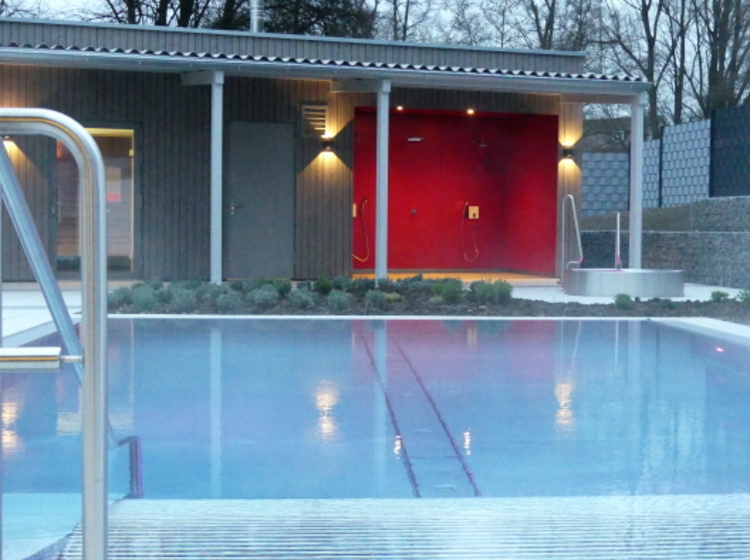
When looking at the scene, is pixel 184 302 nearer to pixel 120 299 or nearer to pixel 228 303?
pixel 228 303

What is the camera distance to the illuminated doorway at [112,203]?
13992 millimetres

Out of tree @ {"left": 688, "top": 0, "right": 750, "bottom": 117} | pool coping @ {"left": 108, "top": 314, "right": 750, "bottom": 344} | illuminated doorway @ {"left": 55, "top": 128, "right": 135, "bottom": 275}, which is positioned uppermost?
tree @ {"left": 688, "top": 0, "right": 750, "bottom": 117}

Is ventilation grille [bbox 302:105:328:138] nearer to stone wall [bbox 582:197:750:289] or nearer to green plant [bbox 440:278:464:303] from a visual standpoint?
green plant [bbox 440:278:464:303]

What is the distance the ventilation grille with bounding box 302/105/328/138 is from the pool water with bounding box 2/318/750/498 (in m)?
6.08

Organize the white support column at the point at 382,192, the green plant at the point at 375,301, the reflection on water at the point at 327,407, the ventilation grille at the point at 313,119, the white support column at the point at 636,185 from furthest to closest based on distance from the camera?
the ventilation grille at the point at 313,119 → the white support column at the point at 636,185 → the white support column at the point at 382,192 → the green plant at the point at 375,301 → the reflection on water at the point at 327,407

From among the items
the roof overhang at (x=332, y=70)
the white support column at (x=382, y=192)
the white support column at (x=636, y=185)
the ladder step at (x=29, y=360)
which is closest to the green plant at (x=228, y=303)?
the white support column at (x=382, y=192)

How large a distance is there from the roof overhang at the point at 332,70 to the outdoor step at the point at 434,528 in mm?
9296

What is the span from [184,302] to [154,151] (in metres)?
4.21

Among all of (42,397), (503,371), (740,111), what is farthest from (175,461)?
(740,111)

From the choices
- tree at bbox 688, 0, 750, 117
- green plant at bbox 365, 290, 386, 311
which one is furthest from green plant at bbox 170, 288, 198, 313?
tree at bbox 688, 0, 750, 117

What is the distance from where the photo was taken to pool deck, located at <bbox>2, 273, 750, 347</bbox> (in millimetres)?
8836

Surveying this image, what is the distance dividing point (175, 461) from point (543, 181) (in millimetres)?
12360

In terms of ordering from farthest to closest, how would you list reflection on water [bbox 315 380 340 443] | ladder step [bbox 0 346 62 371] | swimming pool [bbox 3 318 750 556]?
reflection on water [bbox 315 380 340 443]
swimming pool [bbox 3 318 750 556]
ladder step [bbox 0 346 62 371]

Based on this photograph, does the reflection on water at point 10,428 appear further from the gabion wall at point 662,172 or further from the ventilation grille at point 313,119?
the gabion wall at point 662,172
